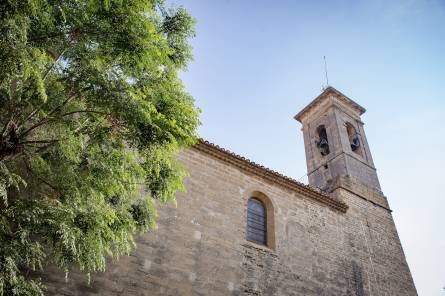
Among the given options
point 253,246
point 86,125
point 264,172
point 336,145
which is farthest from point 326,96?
point 86,125

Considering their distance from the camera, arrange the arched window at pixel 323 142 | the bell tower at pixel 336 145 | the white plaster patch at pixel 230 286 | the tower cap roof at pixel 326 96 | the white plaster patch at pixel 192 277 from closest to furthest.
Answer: the white plaster patch at pixel 192 277 < the white plaster patch at pixel 230 286 < the bell tower at pixel 336 145 < the arched window at pixel 323 142 < the tower cap roof at pixel 326 96

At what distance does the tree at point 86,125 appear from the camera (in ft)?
12.9

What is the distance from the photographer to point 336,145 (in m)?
14.4

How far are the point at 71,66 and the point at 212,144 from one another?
5118mm

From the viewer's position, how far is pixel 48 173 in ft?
16.2

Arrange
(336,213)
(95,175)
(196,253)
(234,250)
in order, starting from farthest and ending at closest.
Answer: (336,213) < (234,250) < (196,253) < (95,175)

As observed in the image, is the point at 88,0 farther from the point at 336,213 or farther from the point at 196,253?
the point at 336,213

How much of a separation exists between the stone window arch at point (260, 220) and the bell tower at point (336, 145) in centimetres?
370

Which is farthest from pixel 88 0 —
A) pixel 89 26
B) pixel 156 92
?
pixel 156 92

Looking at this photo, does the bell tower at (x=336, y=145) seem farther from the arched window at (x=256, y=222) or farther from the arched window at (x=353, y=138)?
the arched window at (x=256, y=222)

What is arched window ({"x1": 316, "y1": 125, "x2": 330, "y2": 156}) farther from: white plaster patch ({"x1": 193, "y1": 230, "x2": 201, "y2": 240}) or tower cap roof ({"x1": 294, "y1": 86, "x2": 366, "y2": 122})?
white plaster patch ({"x1": 193, "y1": 230, "x2": 201, "y2": 240})

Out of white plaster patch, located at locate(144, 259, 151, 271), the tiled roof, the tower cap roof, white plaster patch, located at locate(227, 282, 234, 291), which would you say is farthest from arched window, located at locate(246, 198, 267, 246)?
the tower cap roof

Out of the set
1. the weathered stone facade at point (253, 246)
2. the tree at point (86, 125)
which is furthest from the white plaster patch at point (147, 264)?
the tree at point (86, 125)

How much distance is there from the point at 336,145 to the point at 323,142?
0.93m
